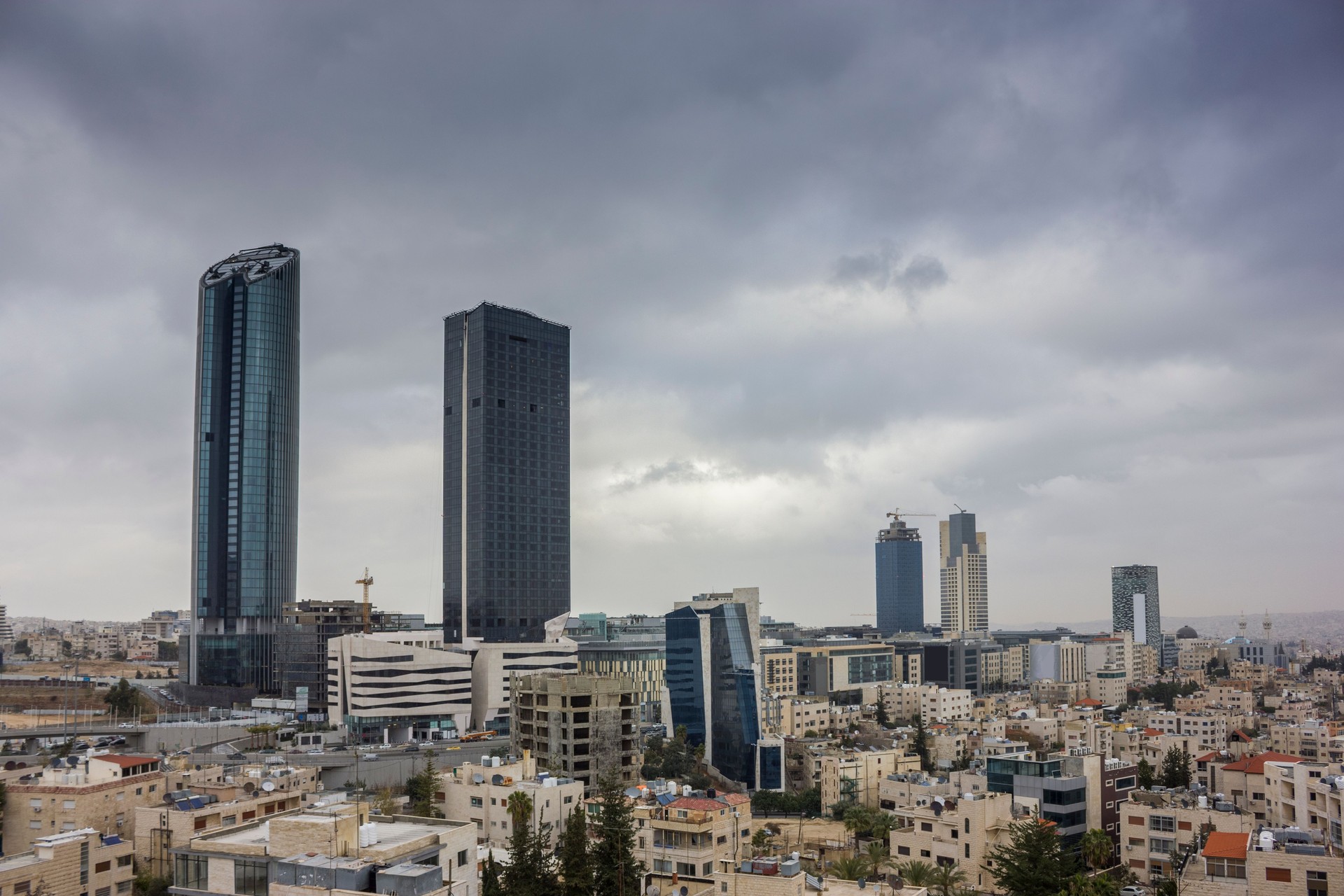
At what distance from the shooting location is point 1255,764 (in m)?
66.2

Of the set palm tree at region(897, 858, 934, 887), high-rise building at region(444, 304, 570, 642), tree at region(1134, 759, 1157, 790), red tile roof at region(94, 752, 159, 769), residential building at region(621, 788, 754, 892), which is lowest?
tree at region(1134, 759, 1157, 790)

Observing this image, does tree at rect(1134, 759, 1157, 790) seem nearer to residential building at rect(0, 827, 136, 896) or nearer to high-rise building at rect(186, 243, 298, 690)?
residential building at rect(0, 827, 136, 896)

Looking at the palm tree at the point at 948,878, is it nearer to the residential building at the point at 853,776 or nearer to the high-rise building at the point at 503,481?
the residential building at the point at 853,776

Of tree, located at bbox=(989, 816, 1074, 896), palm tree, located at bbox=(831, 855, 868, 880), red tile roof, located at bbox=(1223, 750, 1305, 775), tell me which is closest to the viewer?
tree, located at bbox=(989, 816, 1074, 896)

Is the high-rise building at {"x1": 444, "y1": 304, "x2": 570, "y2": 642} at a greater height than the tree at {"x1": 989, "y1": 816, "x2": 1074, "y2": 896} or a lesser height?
greater

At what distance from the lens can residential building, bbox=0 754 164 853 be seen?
1900 inches

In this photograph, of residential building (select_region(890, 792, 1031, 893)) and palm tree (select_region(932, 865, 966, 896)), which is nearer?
palm tree (select_region(932, 865, 966, 896))

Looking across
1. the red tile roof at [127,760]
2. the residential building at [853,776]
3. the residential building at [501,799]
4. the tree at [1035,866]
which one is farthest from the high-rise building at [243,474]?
the tree at [1035,866]

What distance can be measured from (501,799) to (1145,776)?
41.0 metres

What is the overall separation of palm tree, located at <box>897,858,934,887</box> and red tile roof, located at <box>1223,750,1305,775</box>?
2655 centimetres

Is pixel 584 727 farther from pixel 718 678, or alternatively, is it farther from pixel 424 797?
pixel 718 678

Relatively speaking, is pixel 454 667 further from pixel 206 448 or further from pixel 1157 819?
pixel 1157 819

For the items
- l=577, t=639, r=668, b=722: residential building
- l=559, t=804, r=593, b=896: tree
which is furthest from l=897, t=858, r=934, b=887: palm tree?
l=577, t=639, r=668, b=722: residential building

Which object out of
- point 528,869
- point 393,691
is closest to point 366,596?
point 393,691
